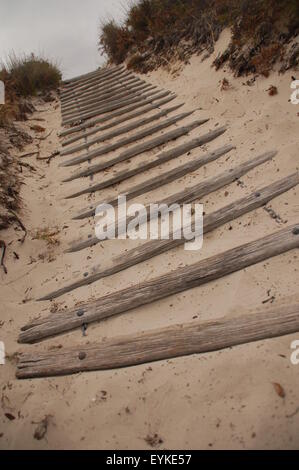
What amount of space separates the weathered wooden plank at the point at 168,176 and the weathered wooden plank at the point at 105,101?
333 centimetres

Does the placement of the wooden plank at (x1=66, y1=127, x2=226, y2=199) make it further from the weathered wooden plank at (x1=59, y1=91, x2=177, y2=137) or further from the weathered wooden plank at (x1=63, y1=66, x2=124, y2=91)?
the weathered wooden plank at (x1=63, y1=66, x2=124, y2=91)

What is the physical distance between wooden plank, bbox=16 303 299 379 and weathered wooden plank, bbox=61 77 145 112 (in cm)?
612

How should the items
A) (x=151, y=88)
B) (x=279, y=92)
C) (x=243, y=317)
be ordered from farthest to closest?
(x=151, y=88) < (x=279, y=92) < (x=243, y=317)

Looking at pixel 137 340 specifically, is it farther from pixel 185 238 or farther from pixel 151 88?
pixel 151 88

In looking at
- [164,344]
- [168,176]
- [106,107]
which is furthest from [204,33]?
[164,344]

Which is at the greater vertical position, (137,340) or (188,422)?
(137,340)

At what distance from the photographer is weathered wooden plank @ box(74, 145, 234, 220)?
3869mm

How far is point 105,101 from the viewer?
6.75 m

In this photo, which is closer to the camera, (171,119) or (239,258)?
(239,258)

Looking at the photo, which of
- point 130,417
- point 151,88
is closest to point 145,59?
A: point 151,88

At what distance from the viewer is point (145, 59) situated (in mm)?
8109

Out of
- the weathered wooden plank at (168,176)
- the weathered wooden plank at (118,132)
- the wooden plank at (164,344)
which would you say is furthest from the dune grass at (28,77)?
the wooden plank at (164,344)

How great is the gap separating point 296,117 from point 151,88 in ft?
12.2

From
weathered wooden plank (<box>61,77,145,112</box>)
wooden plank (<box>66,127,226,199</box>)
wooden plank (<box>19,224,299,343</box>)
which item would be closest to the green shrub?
weathered wooden plank (<box>61,77,145,112</box>)
